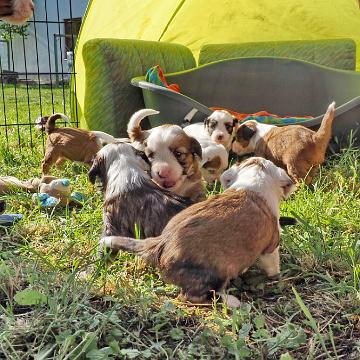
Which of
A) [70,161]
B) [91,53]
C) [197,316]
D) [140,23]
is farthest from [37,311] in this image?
[140,23]

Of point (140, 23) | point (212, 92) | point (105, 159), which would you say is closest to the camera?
point (105, 159)

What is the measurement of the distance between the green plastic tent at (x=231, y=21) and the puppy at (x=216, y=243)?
367 centimetres

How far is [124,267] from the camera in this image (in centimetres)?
221

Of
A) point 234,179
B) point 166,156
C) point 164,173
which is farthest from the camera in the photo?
point 166,156

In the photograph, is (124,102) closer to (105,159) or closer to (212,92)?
(212,92)

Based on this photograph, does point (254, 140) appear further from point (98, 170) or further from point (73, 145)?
point (98, 170)

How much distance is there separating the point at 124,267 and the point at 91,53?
2292 millimetres

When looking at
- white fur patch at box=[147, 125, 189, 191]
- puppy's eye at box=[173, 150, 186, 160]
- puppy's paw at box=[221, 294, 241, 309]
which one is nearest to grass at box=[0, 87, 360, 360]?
puppy's paw at box=[221, 294, 241, 309]

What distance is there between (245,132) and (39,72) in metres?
3.59

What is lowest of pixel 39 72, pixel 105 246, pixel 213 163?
pixel 213 163

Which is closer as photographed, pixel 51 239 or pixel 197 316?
pixel 197 316

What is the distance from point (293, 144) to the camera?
11.4 ft

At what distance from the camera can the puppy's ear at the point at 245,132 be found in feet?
12.7

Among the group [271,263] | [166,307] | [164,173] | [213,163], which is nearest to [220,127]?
[213,163]
